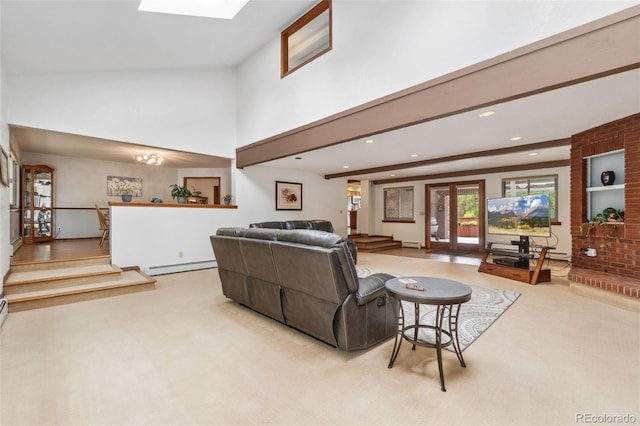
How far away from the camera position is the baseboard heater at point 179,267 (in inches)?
223

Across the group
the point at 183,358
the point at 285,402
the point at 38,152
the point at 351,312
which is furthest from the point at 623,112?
the point at 38,152

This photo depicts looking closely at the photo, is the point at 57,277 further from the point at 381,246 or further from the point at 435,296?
the point at 381,246

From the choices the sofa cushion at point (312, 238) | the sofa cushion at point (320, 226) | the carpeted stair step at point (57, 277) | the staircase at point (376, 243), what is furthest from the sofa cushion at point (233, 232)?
the staircase at point (376, 243)

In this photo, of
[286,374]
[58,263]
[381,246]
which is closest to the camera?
[286,374]

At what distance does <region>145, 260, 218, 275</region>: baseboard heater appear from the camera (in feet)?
18.5

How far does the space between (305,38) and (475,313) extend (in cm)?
518

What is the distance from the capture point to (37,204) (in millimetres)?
7168

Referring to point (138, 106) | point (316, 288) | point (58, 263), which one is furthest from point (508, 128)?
point (58, 263)

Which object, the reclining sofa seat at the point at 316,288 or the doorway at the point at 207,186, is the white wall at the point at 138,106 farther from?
the reclining sofa seat at the point at 316,288

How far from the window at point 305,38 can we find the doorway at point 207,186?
5.07 m

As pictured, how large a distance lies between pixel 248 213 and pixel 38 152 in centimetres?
527

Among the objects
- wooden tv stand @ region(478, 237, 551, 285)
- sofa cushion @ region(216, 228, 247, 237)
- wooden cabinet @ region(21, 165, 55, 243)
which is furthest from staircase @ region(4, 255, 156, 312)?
wooden tv stand @ region(478, 237, 551, 285)

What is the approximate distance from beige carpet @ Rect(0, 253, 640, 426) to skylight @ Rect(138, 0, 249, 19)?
3808 millimetres

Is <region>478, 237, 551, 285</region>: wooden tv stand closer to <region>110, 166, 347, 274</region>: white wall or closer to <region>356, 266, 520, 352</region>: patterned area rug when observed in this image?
<region>356, 266, 520, 352</region>: patterned area rug
